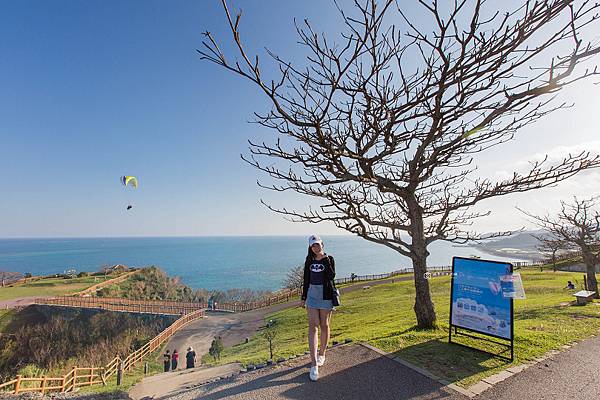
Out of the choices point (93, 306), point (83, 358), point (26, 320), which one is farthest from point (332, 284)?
point (26, 320)

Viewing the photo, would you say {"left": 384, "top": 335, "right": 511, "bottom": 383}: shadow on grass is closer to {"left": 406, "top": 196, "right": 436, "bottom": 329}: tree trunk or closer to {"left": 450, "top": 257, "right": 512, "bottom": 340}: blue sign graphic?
{"left": 450, "top": 257, "right": 512, "bottom": 340}: blue sign graphic

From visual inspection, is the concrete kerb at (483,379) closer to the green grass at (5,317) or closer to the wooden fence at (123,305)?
the wooden fence at (123,305)

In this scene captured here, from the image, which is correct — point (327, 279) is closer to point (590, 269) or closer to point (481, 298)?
point (481, 298)

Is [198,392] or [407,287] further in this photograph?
[407,287]

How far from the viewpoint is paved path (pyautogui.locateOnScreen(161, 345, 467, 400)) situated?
3734mm

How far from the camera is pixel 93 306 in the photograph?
26.2 meters

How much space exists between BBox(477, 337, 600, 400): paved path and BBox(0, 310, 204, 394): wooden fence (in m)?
10.8

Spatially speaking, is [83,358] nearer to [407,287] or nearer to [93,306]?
[93,306]

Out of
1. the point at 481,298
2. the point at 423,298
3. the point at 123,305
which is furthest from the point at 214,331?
the point at 481,298

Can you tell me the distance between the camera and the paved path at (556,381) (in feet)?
11.9

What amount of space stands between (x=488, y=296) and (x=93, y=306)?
104ft

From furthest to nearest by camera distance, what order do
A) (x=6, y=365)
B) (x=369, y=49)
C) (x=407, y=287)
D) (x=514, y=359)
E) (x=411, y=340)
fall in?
(x=407, y=287)
(x=6, y=365)
(x=411, y=340)
(x=514, y=359)
(x=369, y=49)

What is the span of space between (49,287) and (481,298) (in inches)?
1737

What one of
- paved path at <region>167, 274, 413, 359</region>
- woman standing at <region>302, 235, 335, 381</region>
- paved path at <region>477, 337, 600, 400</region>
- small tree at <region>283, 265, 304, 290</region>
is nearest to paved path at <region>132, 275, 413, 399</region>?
paved path at <region>167, 274, 413, 359</region>
